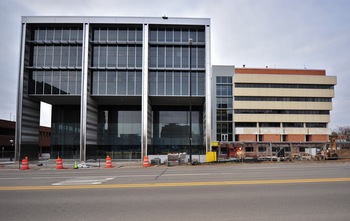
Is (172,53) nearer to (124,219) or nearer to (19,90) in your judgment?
(19,90)

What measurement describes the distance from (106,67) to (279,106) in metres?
41.6

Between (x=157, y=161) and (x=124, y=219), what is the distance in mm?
21952

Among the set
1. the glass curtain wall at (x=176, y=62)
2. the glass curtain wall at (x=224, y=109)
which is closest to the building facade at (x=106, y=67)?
the glass curtain wall at (x=176, y=62)

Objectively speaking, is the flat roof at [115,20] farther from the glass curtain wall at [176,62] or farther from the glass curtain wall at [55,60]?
the glass curtain wall at [55,60]

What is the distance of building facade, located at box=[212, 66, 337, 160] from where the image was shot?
64.5 m

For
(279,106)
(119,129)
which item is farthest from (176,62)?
(279,106)

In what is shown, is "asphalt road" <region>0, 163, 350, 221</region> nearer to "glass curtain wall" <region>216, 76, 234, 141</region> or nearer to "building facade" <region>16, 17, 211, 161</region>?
"building facade" <region>16, 17, 211, 161</region>

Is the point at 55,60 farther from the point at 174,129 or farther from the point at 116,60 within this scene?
the point at 174,129

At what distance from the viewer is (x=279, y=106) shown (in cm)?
6438

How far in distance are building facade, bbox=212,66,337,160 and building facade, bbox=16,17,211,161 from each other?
929 inches

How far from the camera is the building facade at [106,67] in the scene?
129 ft

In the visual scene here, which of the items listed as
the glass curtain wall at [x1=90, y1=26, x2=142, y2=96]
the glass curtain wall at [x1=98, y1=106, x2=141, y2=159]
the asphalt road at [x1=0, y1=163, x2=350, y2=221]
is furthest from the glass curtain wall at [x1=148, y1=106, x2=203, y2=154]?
the asphalt road at [x1=0, y1=163, x2=350, y2=221]

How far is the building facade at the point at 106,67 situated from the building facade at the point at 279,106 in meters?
23.6

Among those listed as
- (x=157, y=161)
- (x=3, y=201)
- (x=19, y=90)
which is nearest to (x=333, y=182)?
(x=3, y=201)
